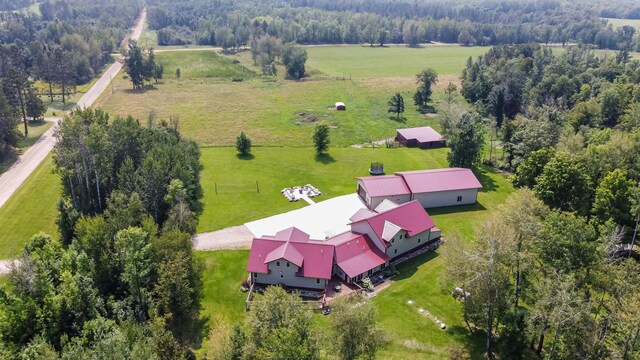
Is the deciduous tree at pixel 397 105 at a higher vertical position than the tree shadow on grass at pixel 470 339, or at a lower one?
higher

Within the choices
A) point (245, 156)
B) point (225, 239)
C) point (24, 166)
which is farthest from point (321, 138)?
point (24, 166)

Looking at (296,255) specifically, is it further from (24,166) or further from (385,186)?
(24,166)

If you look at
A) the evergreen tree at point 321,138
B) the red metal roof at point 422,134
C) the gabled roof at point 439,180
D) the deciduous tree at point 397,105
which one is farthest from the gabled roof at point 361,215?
the deciduous tree at point 397,105

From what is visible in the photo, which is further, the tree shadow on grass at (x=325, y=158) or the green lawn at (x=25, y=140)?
the tree shadow on grass at (x=325, y=158)

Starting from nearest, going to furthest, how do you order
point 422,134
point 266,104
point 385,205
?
1. point 385,205
2. point 422,134
3. point 266,104

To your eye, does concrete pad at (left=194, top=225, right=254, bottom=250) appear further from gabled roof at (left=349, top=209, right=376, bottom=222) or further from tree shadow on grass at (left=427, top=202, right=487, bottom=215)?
tree shadow on grass at (left=427, top=202, right=487, bottom=215)

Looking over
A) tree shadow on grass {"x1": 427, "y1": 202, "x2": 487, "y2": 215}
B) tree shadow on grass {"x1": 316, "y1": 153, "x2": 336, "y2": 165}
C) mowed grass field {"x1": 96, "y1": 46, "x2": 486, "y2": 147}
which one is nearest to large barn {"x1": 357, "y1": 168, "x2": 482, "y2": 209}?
tree shadow on grass {"x1": 427, "y1": 202, "x2": 487, "y2": 215}

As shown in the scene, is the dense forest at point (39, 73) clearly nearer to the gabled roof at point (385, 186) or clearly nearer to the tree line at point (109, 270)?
the tree line at point (109, 270)
